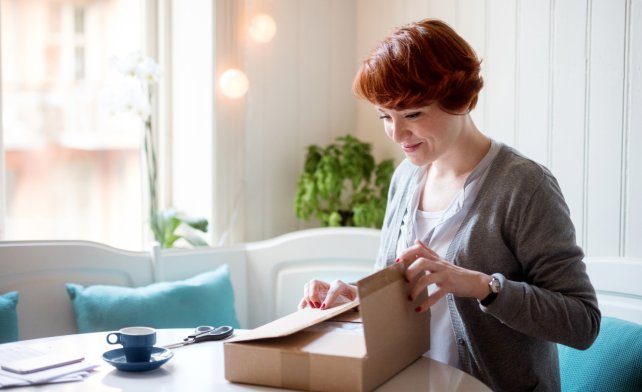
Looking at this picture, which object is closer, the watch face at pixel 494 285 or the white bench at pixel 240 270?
the watch face at pixel 494 285

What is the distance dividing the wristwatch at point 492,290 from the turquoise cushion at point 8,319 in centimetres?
139

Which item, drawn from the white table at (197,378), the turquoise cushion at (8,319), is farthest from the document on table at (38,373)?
the turquoise cushion at (8,319)

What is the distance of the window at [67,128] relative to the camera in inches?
110

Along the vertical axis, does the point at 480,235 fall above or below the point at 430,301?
above

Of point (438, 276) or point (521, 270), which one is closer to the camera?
point (438, 276)

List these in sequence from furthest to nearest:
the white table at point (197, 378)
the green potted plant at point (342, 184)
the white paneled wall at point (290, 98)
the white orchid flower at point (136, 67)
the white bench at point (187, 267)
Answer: the white paneled wall at point (290, 98), the green potted plant at point (342, 184), the white orchid flower at point (136, 67), the white bench at point (187, 267), the white table at point (197, 378)

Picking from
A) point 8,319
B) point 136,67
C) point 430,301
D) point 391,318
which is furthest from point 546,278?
point 136,67

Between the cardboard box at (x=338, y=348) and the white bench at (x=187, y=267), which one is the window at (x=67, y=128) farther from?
the cardboard box at (x=338, y=348)

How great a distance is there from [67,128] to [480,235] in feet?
6.13

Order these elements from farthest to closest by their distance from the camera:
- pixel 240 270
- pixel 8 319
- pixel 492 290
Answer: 1. pixel 240 270
2. pixel 8 319
3. pixel 492 290

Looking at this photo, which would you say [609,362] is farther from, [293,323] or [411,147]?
[293,323]

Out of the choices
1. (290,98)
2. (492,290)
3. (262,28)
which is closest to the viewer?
(492,290)

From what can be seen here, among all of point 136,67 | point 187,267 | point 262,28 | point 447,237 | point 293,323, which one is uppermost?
point 262,28

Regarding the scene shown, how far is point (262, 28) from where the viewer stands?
3.03 m
